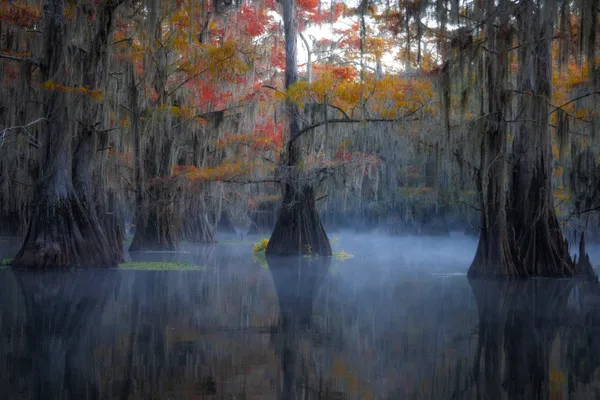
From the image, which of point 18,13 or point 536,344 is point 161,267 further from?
point 536,344

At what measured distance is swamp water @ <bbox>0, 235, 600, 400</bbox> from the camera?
13.3 feet

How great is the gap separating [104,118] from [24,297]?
6.54 meters

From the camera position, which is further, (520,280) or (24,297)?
(520,280)

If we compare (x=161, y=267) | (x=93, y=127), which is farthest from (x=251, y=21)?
(x=161, y=267)

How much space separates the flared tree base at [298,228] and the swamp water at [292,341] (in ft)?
23.9

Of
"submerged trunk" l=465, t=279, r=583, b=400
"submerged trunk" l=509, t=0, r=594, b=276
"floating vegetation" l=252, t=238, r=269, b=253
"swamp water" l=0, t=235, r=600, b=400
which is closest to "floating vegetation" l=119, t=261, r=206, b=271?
"swamp water" l=0, t=235, r=600, b=400

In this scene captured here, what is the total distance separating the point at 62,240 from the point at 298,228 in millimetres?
6890

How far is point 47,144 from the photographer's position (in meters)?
12.5

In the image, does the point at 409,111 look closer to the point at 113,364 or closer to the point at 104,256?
the point at 104,256

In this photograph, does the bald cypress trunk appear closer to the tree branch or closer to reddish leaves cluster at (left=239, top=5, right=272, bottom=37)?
the tree branch

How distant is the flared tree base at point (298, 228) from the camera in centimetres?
1748

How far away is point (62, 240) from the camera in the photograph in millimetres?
11938

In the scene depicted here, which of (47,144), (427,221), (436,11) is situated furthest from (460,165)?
(427,221)

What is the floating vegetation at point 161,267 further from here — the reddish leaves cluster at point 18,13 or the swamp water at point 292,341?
the reddish leaves cluster at point 18,13
